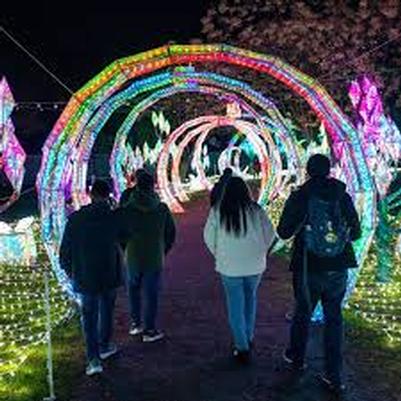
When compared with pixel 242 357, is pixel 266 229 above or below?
above

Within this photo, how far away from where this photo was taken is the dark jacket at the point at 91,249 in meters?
7.75

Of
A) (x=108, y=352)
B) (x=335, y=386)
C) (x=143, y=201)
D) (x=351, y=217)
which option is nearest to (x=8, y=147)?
(x=143, y=201)

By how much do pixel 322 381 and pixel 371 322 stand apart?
7.83 ft

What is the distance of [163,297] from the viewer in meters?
11.5

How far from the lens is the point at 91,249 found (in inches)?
306

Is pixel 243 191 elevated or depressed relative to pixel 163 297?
elevated

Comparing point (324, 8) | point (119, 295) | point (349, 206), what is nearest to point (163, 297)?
point (119, 295)

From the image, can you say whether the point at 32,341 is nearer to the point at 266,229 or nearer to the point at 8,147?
the point at 266,229

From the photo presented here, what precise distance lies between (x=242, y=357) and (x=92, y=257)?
1726mm

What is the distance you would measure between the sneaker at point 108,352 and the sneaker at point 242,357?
126cm

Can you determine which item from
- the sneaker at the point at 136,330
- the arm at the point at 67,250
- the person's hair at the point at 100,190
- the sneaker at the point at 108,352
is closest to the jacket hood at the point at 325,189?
the person's hair at the point at 100,190

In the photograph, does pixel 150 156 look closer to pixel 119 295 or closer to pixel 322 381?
pixel 119 295

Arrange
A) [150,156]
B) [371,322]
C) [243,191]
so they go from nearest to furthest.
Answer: [243,191] → [371,322] → [150,156]

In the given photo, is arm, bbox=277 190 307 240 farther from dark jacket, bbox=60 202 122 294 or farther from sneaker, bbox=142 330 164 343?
Answer: sneaker, bbox=142 330 164 343
